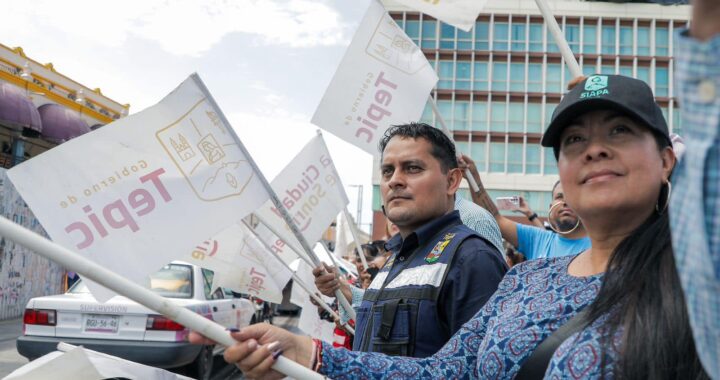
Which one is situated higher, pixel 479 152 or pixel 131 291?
pixel 479 152

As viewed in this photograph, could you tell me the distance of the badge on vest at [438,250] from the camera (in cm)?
230

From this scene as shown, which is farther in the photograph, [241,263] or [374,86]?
[241,263]

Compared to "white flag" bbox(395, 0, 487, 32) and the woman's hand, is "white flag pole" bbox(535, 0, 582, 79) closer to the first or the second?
"white flag" bbox(395, 0, 487, 32)

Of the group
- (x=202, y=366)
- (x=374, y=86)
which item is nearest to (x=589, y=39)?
(x=202, y=366)

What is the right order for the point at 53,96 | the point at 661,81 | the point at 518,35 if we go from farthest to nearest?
the point at 518,35 → the point at 661,81 → the point at 53,96

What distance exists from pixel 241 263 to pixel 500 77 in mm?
40462

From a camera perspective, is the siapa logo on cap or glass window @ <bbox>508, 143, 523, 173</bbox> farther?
glass window @ <bbox>508, 143, 523, 173</bbox>

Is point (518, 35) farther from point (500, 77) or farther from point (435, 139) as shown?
point (435, 139)

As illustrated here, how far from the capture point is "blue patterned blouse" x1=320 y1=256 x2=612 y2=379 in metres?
1.31

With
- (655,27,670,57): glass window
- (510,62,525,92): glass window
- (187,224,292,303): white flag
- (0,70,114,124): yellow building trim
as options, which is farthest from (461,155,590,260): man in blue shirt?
(655,27,670,57): glass window

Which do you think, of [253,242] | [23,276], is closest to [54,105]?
[23,276]

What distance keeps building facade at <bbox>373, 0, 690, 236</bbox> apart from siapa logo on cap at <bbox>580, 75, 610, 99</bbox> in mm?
41358

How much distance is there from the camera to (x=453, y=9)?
4641mm

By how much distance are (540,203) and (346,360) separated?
136 ft
